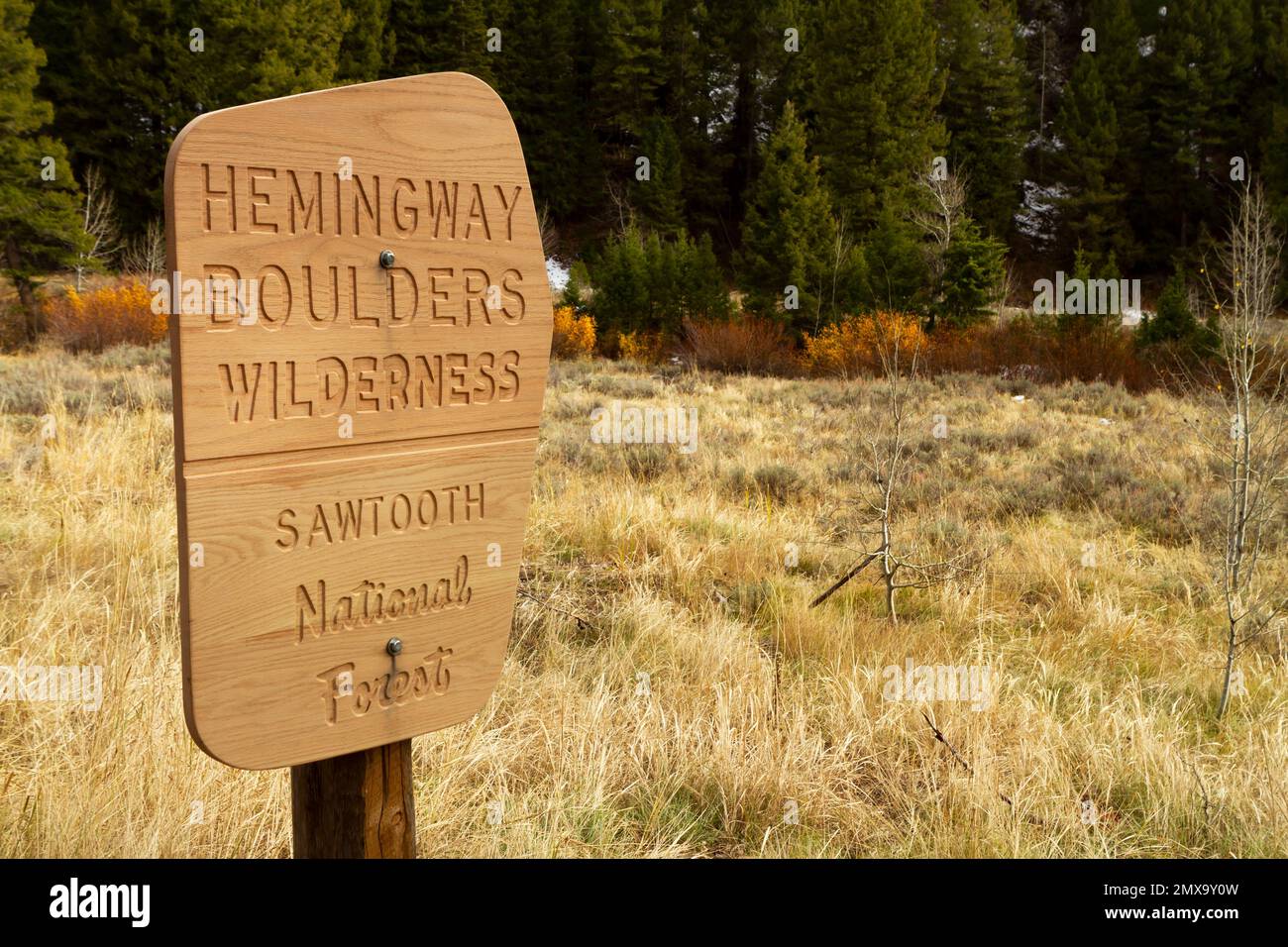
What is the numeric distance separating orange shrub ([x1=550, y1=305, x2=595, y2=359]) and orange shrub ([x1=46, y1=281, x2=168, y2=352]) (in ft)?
23.9

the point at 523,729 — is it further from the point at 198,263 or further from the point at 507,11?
the point at 507,11

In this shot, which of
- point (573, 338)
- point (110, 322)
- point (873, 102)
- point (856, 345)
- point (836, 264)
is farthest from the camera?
point (873, 102)

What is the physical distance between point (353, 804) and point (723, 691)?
1973 millimetres

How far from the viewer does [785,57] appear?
113ft

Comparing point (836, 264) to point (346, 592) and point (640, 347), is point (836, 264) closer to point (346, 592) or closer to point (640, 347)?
point (640, 347)

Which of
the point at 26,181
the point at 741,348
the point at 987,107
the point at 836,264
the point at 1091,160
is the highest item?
the point at 987,107

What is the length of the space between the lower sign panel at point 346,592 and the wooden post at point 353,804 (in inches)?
3.9

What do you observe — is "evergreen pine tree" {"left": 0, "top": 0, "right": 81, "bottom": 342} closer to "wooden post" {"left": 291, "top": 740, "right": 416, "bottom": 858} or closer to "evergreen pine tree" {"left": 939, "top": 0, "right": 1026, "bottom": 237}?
"wooden post" {"left": 291, "top": 740, "right": 416, "bottom": 858}

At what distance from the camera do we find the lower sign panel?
1454mm

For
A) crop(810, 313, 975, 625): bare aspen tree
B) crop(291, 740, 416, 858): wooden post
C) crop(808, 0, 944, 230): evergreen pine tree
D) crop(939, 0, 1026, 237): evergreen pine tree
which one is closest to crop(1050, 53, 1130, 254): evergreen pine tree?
crop(939, 0, 1026, 237): evergreen pine tree

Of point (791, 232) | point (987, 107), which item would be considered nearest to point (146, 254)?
point (791, 232)

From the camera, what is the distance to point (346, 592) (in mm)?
1592

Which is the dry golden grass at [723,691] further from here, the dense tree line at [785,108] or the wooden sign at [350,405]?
the dense tree line at [785,108]

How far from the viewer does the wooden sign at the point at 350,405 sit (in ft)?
4.66
